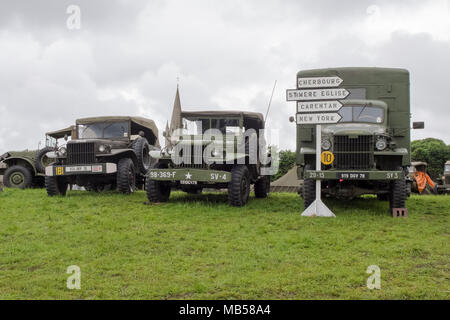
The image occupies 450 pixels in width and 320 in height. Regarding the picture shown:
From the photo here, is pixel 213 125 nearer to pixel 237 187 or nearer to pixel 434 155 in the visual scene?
pixel 237 187

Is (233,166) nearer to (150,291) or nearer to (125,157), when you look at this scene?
(125,157)

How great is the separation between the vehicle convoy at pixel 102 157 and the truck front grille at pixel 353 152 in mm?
5573

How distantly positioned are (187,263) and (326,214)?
3.82 meters

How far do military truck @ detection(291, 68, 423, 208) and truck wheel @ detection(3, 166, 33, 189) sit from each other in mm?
10192

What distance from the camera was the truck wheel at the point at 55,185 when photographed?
1105 cm

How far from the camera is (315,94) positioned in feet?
27.0

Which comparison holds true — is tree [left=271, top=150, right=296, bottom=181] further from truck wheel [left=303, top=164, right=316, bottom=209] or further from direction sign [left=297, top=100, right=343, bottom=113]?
direction sign [left=297, top=100, right=343, bottom=113]

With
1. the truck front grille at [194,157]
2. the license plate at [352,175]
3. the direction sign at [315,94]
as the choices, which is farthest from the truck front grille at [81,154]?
the license plate at [352,175]

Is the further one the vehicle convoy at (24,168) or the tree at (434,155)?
the tree at (434,155)

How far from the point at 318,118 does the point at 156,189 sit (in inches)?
147

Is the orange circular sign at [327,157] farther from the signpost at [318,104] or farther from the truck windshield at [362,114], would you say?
the truck windshield at [362,114]

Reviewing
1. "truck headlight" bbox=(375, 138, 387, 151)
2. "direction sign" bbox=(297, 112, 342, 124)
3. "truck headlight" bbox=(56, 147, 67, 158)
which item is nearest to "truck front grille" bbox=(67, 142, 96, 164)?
"truck headlight" bbox=(56, 147, 67, 158)
